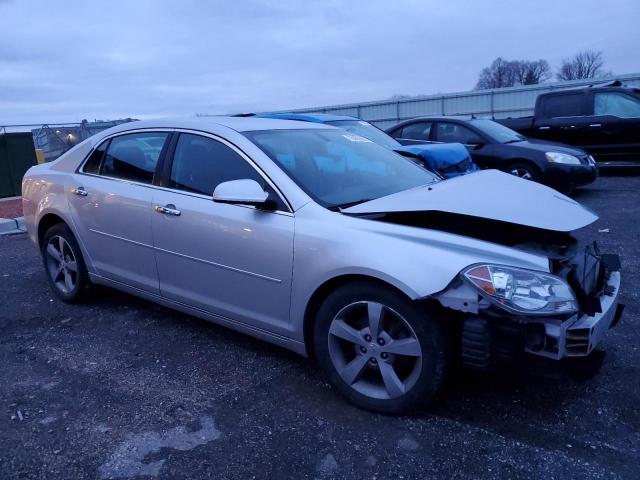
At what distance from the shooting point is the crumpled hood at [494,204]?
273cm

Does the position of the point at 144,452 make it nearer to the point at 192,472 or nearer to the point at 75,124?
the point at 192,472

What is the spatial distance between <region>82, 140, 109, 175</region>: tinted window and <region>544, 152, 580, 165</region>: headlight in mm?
6895

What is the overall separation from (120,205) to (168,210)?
0.56 meters

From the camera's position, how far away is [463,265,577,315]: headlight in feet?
7.87

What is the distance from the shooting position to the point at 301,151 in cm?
349

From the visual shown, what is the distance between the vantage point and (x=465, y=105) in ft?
62.1

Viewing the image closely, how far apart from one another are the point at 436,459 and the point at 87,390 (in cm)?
202

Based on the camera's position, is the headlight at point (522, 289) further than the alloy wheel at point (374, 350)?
No

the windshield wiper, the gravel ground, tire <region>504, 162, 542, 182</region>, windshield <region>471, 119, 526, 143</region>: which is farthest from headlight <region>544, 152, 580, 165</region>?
the windshield wiper

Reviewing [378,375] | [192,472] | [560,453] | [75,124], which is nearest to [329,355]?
[378,375]

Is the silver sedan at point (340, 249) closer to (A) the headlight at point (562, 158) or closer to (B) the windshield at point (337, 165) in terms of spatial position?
(B) the windshield at point (337, 165)

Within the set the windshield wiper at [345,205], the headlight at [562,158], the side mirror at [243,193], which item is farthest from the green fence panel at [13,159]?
the windshield wiper at [345,205]

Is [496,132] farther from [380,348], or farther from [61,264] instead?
[380,348]

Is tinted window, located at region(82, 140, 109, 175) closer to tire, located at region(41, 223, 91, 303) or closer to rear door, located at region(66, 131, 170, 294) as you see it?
rear door, located at region(66, 131, 170, 294)
